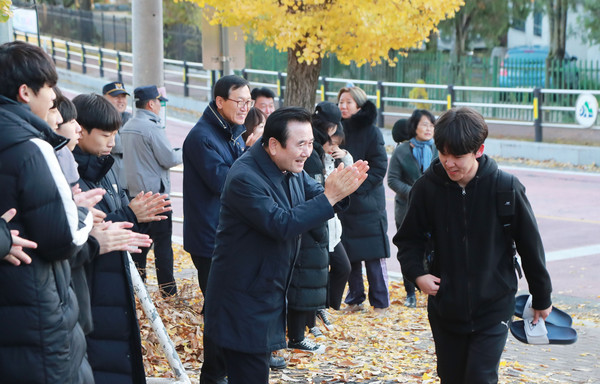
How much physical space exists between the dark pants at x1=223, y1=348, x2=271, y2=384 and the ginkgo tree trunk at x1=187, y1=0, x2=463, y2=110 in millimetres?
7427

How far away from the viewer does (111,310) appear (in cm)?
455

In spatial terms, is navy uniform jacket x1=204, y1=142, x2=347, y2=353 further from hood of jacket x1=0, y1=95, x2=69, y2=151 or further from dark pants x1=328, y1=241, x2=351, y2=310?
dark pants x1=328, y1=241, x2=351, y2=310

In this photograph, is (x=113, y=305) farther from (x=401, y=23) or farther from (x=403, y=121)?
(x=401, y=23)

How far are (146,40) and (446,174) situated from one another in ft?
18.3

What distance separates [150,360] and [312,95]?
7745 mm

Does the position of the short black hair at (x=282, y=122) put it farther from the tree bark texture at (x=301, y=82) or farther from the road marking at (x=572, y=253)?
the tree bark texture at (x=301, y=82)

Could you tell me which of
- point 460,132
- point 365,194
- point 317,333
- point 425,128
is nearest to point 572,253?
point 425,128

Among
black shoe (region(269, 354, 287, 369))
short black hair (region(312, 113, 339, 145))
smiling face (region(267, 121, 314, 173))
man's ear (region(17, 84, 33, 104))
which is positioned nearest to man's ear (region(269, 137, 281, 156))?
smiling face (region(267, 121, 314, 173))

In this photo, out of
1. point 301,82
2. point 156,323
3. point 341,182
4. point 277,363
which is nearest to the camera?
point 341,182

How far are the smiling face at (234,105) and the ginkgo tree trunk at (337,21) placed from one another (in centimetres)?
538

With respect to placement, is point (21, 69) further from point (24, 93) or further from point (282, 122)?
point (282, 122)

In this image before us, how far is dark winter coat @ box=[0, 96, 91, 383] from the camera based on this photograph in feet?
11.1

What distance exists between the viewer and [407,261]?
4754 millimetres

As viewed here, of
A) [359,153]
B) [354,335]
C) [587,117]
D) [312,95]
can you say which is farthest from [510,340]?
[587,117]
